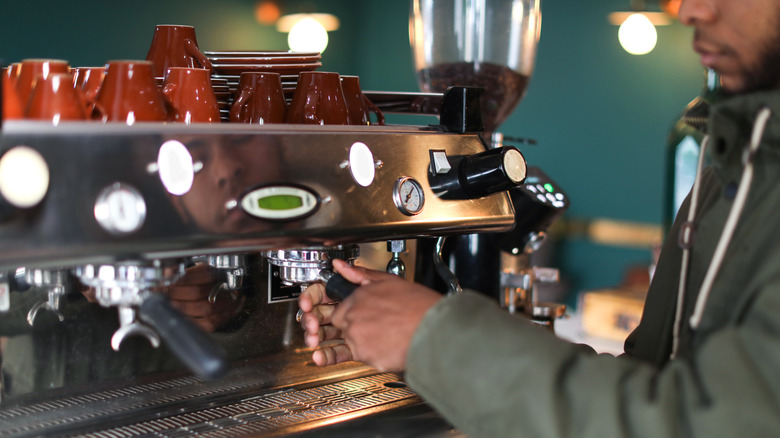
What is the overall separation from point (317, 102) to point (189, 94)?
0.52ft

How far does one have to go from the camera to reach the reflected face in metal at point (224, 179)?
0.71m

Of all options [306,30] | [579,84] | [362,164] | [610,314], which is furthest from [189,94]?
[306,30]

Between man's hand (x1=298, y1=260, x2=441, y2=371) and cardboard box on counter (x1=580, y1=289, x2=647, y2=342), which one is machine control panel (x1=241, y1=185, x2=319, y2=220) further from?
cardboard box on counter (x1=580, y1=289, x2=647, y2=342)

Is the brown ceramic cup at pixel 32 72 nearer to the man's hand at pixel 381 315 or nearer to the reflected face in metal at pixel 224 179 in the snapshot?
the reflected face in metal at pixel 224 179

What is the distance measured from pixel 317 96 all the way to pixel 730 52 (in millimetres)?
461

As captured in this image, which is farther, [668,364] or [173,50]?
[173,50]

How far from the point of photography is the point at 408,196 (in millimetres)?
865

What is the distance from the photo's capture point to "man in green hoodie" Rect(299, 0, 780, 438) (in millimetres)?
618

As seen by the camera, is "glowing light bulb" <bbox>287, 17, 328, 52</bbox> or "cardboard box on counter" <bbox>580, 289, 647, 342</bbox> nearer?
"cardboard box on counter" <bbox>580, 289, 647, 342</bbox>

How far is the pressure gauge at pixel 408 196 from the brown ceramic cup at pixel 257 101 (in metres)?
0.19

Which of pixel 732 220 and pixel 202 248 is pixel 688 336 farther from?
pixel 202 248

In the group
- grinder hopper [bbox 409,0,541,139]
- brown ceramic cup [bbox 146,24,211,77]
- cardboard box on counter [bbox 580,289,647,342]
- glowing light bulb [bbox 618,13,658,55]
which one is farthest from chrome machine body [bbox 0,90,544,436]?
glowing light bulb [bbox 618,13,658,55]

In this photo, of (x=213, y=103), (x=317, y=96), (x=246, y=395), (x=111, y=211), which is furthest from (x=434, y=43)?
(x=111, y=211)

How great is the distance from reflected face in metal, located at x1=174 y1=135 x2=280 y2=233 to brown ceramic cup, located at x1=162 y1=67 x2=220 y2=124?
0.13 meters
